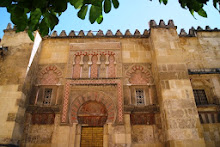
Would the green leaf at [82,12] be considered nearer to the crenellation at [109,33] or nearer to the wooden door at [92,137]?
the wooden door at [92,137]

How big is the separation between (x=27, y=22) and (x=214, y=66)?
26.1 ft

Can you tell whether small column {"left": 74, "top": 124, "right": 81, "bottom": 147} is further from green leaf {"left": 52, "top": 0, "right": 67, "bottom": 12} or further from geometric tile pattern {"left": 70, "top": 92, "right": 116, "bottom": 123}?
green leaf {"left": 52, "top": 0, "right": 67, "bottom": 12}

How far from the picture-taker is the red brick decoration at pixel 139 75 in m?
6.75

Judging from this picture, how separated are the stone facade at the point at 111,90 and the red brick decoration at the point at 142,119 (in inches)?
1.4

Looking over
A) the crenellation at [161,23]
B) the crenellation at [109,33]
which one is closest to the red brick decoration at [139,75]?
the crenellation at [109,33]

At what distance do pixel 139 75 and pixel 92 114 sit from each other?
8.05 ft

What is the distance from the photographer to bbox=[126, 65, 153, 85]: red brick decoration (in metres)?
6.75

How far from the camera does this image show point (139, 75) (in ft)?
22.7

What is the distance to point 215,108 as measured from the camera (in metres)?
6.29

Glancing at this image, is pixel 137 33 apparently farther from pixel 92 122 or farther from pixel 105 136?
pixel 105 136

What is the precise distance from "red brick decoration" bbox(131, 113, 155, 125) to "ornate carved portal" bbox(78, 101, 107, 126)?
1043 millimetres

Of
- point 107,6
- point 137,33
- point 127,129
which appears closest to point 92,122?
point 127,129

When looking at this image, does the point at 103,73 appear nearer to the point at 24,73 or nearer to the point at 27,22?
the point at 24,73

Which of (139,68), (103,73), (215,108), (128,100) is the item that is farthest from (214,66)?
(103,73)
